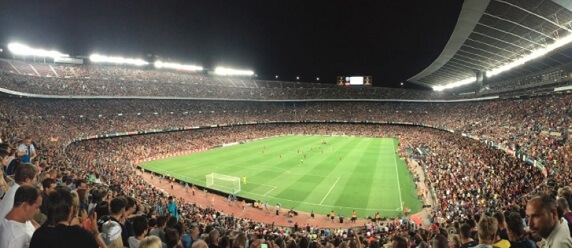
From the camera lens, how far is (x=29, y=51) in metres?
54.2

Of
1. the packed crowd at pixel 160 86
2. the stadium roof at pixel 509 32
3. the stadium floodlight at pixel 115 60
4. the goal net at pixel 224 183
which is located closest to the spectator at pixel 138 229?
the stadium roof at pixel 509 32

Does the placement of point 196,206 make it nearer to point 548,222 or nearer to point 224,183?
point 224,183

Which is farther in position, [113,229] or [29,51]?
[29,51]

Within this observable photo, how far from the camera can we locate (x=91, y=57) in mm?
64188

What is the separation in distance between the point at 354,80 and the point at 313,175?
2459 inches

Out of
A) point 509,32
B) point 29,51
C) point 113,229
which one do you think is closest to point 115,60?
point 29,51

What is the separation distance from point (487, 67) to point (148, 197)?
39.5 metres

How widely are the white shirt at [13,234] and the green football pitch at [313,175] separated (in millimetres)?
23524

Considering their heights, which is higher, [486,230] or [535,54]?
[535,54]

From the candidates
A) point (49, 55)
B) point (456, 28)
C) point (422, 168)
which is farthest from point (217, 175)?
point (49, 55)

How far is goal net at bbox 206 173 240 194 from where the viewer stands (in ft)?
103

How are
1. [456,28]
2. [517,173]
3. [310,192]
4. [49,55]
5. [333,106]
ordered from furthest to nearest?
[333,106] < [49,55] < [310,192] < [456,28] < [517,173]

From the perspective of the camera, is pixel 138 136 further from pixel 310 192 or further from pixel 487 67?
pixel 487 67

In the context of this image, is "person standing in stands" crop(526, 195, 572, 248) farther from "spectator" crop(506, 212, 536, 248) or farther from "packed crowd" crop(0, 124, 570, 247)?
"packed crowd" crop(0, 124, 570, 247)
